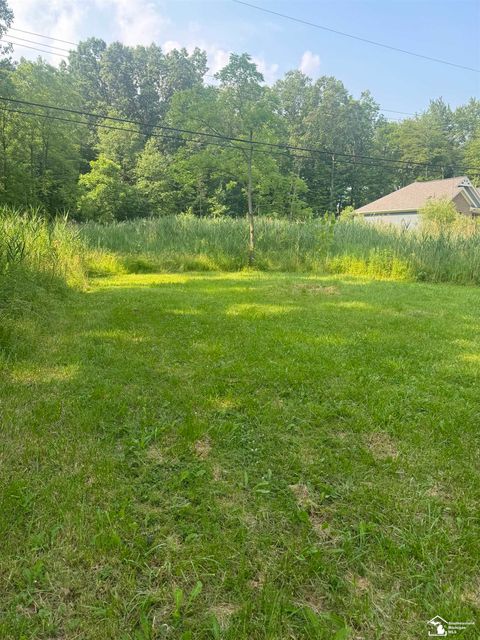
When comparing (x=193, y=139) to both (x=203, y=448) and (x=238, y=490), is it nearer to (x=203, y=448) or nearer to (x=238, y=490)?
(x=203, y=448)

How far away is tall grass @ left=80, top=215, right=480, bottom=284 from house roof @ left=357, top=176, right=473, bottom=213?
1207cm

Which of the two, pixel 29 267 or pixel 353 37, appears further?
pixel 353 37

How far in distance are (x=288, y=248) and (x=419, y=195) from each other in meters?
16.1

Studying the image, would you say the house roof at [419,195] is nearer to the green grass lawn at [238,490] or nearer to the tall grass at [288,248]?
the tall grass at [288,248]

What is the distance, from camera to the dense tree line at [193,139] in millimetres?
12977

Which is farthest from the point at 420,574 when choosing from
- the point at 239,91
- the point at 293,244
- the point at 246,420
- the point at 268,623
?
the point at 239,91

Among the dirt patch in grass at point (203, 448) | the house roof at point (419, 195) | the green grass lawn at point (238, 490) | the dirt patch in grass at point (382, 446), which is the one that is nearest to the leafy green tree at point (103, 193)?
A: the house roof at point (419, 195)

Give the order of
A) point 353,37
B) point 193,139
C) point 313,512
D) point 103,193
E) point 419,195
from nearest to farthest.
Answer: point 313,512 → point 353,37 → point 193,139 → point 103,193 → point 419,195

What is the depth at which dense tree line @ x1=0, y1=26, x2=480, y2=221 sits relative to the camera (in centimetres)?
1298

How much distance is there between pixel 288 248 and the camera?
11.7 meters

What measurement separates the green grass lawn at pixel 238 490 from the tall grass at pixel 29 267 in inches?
38.4

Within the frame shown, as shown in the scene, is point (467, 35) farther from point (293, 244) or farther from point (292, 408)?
point (292, 408)

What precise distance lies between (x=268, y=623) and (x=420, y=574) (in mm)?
581

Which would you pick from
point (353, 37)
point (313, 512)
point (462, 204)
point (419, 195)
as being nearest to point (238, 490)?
point (313, 512)
